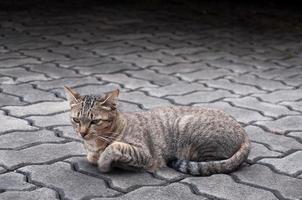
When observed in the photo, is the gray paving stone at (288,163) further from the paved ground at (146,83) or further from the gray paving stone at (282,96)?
the gray paving stone at (282,96)

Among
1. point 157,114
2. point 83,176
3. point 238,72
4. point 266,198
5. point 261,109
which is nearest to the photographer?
point 266,198

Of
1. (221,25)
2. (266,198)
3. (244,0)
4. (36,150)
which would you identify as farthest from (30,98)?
(244,0)

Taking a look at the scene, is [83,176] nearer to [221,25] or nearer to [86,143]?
[86,143]

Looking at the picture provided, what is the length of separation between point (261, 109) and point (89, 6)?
6.92 meters

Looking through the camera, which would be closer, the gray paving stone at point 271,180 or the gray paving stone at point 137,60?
the gray paving stone at point 271,180

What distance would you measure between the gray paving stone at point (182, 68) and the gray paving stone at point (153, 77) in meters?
0.17

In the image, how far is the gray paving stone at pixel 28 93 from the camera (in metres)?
6.02

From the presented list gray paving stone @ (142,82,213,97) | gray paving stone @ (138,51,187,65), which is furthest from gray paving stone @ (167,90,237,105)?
gray paving stone @ (138,51,187,65)

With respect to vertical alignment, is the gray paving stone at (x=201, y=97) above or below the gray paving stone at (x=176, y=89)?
above

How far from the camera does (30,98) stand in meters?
6.02

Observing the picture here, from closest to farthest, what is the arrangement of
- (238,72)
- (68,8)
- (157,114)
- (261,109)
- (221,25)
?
(157,114) < (261,109) < (238,72) < (221,25) < (68,8)

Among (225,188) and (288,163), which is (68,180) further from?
(288,163)

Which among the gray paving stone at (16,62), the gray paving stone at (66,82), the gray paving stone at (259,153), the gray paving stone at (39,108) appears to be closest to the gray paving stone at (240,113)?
the gray paving stone at (259,153)

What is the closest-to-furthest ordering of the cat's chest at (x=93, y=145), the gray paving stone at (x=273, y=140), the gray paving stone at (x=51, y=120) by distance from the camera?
the cat's chest at (x=93, y=145), the gray paving stone at (x=273, y=140), the gray paving stone at (x=51, y=120)
